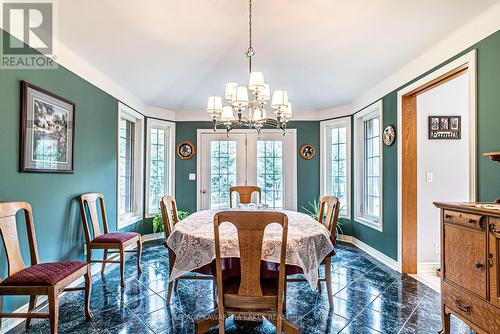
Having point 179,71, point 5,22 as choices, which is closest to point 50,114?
point 5,22

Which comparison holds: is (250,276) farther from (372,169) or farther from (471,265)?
(372,169)

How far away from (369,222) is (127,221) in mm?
3659

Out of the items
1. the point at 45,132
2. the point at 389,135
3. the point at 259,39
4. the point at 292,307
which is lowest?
the point at 292,307

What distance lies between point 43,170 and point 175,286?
1616mm

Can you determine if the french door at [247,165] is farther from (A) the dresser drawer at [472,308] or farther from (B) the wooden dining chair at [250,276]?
(B) the wooden dining chair at [250,276]

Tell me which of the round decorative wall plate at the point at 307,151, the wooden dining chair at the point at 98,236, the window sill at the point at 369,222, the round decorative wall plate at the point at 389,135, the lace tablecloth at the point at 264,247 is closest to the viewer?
the lace tablecloth at the point at 264,247

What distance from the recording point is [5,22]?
6.72ft

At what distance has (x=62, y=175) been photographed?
271 cm

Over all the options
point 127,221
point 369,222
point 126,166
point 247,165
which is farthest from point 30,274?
point 369,222

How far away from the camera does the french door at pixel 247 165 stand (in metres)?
5.18

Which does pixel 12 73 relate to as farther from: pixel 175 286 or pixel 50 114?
pixel 175 286

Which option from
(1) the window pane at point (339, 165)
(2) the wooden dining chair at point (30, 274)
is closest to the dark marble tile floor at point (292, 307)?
(2) the wooden dining chair at point (30, 274)

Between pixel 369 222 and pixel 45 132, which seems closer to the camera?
pixel 45 132

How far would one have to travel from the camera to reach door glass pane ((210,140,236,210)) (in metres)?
5.20
